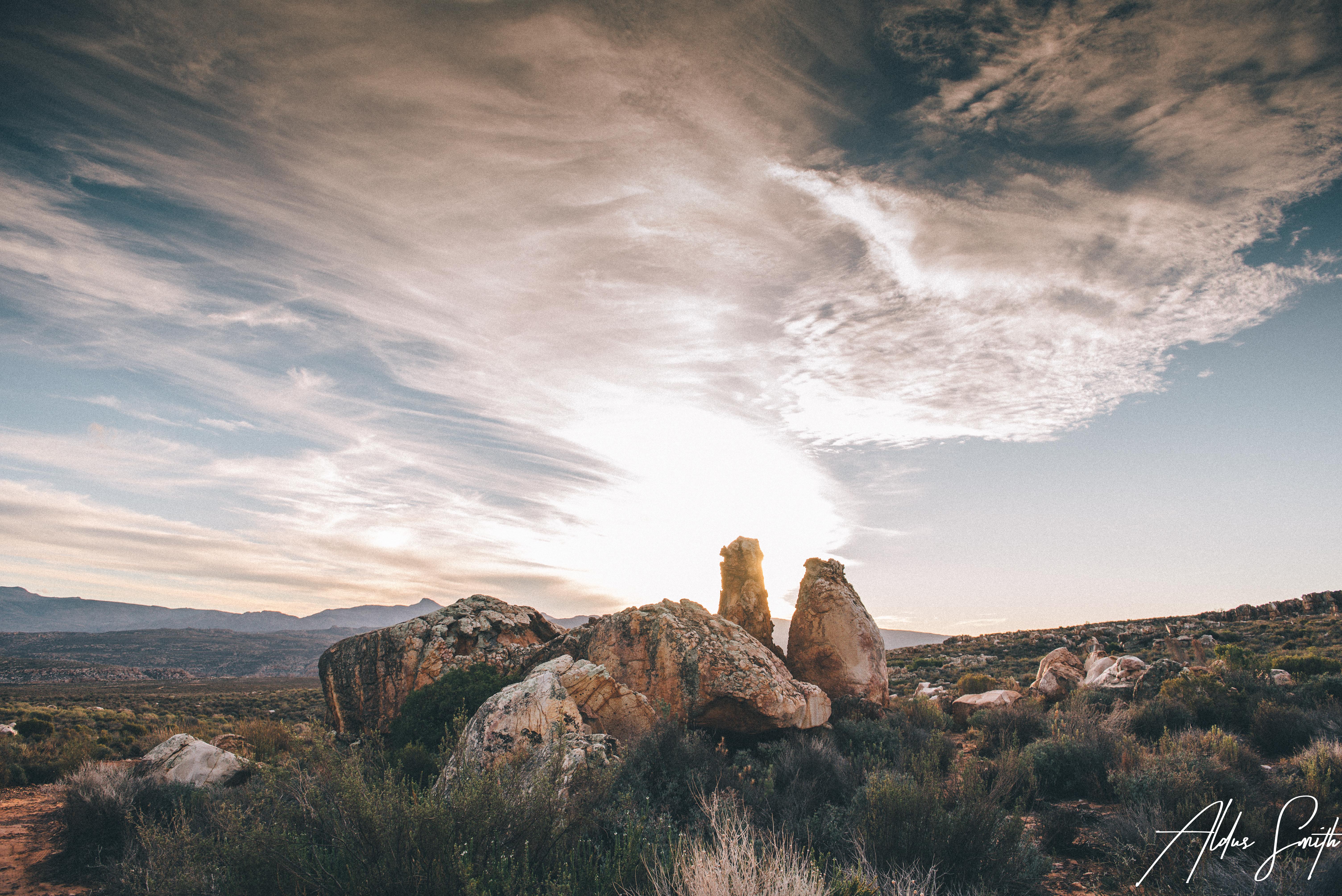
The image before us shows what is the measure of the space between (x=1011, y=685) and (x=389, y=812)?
20.8m

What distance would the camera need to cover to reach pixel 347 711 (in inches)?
504

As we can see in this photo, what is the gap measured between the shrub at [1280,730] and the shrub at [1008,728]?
10.6ft

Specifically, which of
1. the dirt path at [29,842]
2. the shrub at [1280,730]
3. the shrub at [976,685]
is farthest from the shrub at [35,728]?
the shrub at [1280,730]

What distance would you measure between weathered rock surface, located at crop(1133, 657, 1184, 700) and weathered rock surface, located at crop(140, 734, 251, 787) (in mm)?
18541

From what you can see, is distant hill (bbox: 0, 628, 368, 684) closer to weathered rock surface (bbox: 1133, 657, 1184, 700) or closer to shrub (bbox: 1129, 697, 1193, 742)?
shrub (bbox: 1129, 697, 1193, 742)

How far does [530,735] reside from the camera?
810 centimetres

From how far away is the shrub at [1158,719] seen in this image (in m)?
10.9

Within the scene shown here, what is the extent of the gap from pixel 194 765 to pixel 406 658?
12.4 feet

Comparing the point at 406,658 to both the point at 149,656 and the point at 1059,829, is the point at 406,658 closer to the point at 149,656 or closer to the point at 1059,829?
the point at 1059,829

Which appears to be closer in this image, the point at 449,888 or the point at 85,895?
the point at 449,888

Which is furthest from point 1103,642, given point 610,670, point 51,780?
point 51,780

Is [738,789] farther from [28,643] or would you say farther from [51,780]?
[28,643]

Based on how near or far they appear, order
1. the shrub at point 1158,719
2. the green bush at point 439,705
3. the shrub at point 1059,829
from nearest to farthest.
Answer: the shrub at point 1059,829
the green bush at point 439,705
the shrub at point 1158,719

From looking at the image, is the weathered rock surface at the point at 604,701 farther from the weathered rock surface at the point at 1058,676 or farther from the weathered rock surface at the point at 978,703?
the weathered rock surface at the point at 1058,676
